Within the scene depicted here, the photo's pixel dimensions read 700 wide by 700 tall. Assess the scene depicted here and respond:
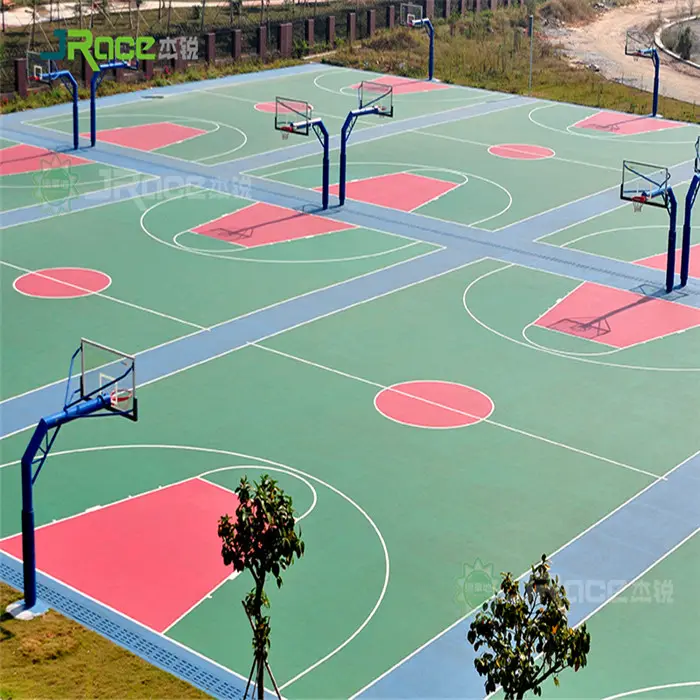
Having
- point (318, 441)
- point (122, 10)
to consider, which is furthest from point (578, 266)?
point (122, 10)

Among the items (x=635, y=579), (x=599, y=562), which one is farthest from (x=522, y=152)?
(x=635, y=579)

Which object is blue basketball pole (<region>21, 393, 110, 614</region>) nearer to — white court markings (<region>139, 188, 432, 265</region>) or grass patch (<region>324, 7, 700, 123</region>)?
white court markings (<region>139, 188, 432, 265</region>)

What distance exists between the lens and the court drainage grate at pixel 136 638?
62.8 ft

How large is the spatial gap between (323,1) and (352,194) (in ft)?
145

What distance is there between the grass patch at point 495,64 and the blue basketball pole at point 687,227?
71.5 feet

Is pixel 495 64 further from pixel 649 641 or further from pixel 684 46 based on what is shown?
pixel 649 641

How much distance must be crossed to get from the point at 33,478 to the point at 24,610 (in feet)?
6.66

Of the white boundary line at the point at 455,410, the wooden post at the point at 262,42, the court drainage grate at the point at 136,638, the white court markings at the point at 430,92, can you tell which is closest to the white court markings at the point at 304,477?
the court drainage grate at the point at 136,638

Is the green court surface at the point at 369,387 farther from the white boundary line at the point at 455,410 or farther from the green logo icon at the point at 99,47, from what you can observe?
the green logo icon at the point at 99,47

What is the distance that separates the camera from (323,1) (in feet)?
275

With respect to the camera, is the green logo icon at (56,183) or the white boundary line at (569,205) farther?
the green logo icon at (56,183)

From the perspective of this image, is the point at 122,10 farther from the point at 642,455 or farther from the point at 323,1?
the point at 642,455

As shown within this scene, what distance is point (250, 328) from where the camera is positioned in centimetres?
3203

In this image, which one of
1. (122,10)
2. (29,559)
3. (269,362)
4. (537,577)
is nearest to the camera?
(537,577)
